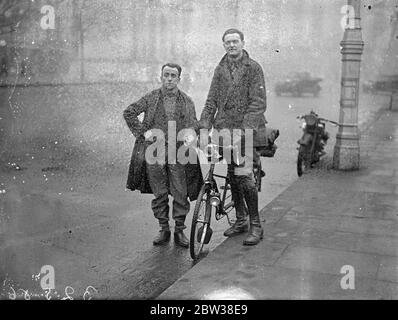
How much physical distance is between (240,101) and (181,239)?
160 centimetres

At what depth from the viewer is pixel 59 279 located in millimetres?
4961

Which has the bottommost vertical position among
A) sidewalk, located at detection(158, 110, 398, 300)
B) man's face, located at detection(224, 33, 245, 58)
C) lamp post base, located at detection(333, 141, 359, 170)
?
sidewalk, located at detection(158, 110, 398, 300)

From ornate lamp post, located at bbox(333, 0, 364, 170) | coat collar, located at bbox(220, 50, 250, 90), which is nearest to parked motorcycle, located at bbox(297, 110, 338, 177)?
ornate lamp post, located at bbox(333, 0, 364, 170)

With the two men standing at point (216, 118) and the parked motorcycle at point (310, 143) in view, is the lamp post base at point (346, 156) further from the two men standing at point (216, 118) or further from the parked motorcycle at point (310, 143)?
the two men standing at point (216, 118)

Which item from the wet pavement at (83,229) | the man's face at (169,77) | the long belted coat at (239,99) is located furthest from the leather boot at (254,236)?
the man's face at (169,77)

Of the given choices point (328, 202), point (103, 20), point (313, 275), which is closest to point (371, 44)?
point (103, 20)

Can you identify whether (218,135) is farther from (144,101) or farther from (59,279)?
(59,279)

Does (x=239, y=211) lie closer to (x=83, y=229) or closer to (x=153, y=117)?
(x=153, y=117)

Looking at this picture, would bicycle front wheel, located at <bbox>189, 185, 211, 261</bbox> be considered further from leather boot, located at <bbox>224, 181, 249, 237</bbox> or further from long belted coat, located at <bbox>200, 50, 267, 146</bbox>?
long belted coat, located at <bbox>200, 50, 267, 146</bbox>

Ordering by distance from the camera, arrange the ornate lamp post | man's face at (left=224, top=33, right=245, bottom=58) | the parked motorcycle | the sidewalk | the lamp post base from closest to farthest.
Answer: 1. the sidewalk
2. man's face at (left=224, top=33, right=245, bottom=58)
3. the ornate lamp post
4. the lamp post base
5. the parked motorcycle

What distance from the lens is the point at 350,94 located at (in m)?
9.89

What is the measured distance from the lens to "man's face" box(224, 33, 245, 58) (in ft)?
17.9

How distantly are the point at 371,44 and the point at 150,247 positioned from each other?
40.6 metres
